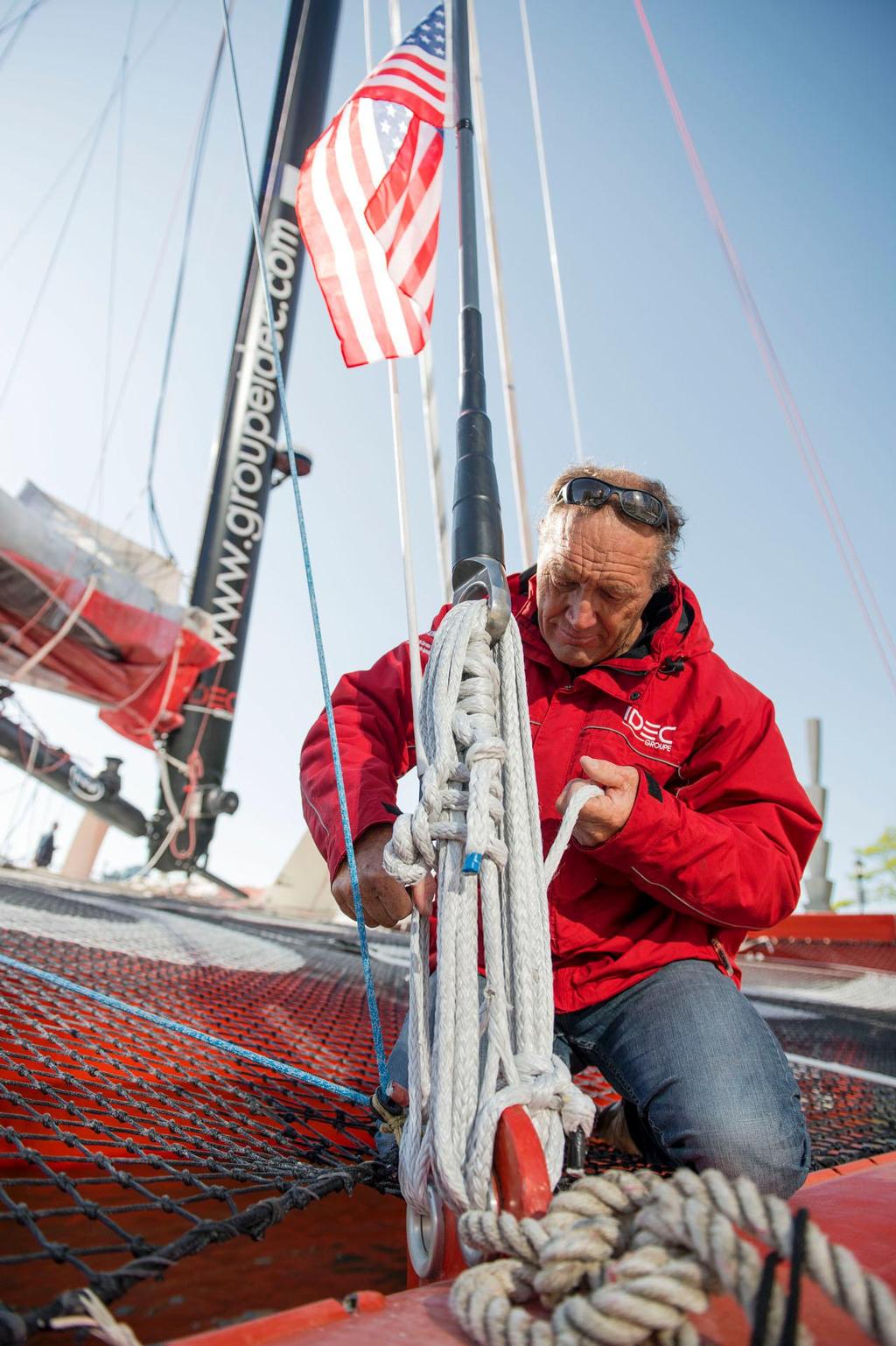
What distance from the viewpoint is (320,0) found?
9.80 meters

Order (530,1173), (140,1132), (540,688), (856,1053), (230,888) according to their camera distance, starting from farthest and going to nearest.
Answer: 1. (230,888)
2. (856,1053)
3. (540,688)
4. (140,1132)
5. (530,1173)

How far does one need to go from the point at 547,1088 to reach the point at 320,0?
12.5m

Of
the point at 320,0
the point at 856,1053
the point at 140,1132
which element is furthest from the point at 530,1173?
the point at 320,0

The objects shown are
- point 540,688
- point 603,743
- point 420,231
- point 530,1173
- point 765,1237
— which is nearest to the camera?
point 765,1237

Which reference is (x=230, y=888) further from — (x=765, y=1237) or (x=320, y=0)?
(x=320, y=0)

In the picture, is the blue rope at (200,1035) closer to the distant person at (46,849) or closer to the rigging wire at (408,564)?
the rigging wire at (408,564)

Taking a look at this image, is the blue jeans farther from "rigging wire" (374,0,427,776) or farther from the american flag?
the american flag

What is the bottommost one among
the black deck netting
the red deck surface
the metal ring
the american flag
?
the black deck netting

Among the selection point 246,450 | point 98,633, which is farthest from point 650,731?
point 246,450

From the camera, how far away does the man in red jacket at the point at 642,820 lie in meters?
1.26

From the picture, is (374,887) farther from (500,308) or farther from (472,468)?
(500,308)

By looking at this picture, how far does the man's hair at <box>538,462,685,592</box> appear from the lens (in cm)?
163

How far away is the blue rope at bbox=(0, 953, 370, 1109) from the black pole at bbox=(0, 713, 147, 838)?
5.11 metres

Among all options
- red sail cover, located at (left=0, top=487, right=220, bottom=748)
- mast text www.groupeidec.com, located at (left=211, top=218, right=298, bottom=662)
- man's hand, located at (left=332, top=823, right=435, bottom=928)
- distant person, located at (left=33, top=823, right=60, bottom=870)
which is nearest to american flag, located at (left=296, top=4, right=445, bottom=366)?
man's hand, located at (left=332, top=823, right=435, bottom=928)
